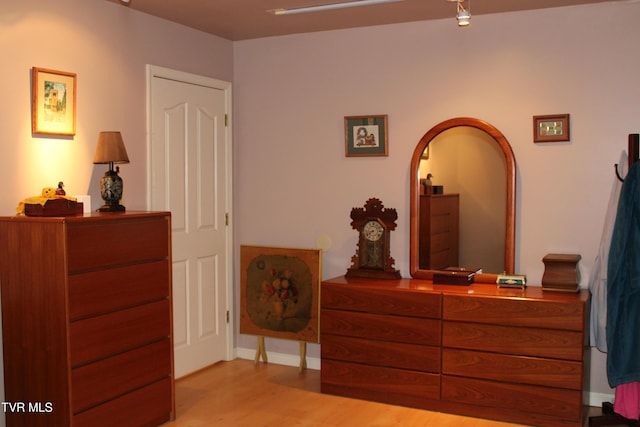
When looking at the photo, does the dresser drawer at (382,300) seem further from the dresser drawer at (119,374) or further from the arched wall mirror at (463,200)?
the dresser drawer at (119,374)

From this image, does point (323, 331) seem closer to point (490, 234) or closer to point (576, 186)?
point (490, 234)

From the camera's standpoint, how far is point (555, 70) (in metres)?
4.03

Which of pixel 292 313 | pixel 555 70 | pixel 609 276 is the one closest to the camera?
pixel 609 276

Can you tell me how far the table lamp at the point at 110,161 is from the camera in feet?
11.8

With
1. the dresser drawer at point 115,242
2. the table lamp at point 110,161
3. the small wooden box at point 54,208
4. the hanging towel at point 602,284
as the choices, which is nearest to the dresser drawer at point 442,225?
the hanging towel at point 602,284

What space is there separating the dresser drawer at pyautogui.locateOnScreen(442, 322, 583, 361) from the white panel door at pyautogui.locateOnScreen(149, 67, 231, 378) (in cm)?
183

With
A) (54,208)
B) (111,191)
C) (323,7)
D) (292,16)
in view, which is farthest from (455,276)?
(54,208)

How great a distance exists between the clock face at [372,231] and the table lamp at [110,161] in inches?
64.4

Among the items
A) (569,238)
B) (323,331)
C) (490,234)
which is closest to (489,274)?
(490,234)

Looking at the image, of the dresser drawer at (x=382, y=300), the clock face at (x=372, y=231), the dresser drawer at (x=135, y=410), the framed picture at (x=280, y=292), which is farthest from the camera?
the framed picture at (x=280, y=292)

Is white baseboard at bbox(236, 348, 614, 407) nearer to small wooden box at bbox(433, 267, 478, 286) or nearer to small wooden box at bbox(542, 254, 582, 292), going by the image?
small wooden box at bbox(433, 267, 478, 286)

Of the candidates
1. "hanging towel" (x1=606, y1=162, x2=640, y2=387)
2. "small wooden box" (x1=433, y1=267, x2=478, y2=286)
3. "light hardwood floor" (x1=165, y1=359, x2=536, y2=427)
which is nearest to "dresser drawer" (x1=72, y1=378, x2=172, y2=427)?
"light hardwood floor" (x1=165, y1=359, x2=536, y2=427)

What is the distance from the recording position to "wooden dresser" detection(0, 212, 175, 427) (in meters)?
3.11

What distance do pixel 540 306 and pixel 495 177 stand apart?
925 millimetres
